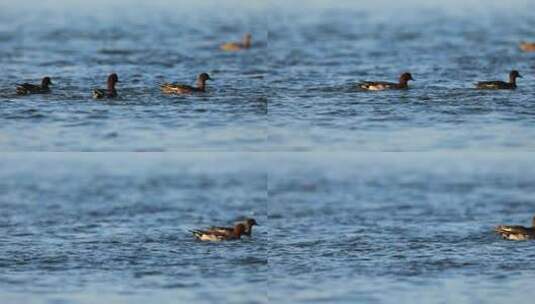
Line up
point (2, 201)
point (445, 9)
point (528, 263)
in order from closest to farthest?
point (528, 263), point (2, 201), point (445, 9)

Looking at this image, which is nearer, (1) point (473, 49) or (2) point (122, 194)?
(2) point (122, 194)

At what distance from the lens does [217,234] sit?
54.7 feet

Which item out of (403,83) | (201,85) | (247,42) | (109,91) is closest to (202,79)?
(201,85)

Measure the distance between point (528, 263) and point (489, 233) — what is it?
80.0 inches

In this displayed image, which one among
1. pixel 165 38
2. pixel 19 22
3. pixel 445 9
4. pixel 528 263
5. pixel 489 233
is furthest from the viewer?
pixel 445 9

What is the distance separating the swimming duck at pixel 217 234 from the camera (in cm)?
1642

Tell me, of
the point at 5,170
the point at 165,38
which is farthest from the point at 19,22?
the point at 5,170

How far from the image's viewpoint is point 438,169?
23609 millimetres

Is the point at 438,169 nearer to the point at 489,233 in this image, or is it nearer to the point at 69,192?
the point at 69,192

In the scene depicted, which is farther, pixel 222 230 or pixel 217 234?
pixel 222 230

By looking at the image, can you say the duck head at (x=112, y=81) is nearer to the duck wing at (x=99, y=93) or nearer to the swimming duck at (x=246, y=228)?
the duck wing at (x=99, y=93)

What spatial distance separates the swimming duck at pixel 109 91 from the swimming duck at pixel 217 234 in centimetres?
148

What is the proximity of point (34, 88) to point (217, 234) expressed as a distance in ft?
6.96

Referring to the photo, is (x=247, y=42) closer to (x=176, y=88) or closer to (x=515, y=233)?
(x=176, y=88)
